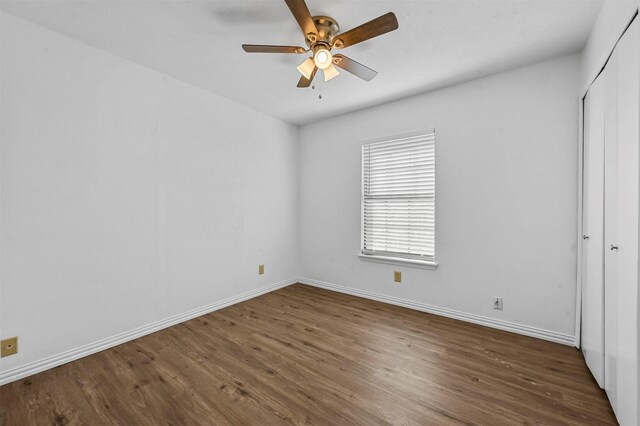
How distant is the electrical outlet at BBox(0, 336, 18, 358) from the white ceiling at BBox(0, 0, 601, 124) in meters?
2.28

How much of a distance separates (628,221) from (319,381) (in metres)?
1.98

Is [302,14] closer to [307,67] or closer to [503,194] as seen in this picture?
[307,67]

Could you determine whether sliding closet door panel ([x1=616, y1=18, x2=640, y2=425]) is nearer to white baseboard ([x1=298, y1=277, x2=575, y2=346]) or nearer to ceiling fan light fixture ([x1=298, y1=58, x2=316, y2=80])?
white baseboard ([x1=298, y1=277, x2=575, y2=346])

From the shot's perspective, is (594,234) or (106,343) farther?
(106,343)

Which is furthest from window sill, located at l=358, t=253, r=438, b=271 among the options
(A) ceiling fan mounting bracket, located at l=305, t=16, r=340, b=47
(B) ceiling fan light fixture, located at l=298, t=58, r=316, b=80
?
(A) ceiling fan mounting bracket, located at l=305, t=16, r=340, b=47

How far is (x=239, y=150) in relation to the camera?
138 inches

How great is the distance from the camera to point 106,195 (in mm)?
2377

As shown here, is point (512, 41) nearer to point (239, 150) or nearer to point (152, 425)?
point (239, 150)

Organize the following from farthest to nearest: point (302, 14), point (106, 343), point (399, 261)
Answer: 1. point (399, 261)
2. point (106, 343)
3. point (302, 14)

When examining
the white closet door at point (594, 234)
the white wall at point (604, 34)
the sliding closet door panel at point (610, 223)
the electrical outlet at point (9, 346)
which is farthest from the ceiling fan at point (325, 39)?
the electrical outlet at point (9, 346)

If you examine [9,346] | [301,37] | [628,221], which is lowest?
[9,346]

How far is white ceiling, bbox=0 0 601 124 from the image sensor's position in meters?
1.83

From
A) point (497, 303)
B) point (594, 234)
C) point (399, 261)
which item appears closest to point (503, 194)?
point (594, 234)

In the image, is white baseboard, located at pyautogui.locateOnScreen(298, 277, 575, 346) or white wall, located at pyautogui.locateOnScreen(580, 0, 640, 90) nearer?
white wall, located at pyautogui.locateOnScreen(580, 0, 640, 90)
